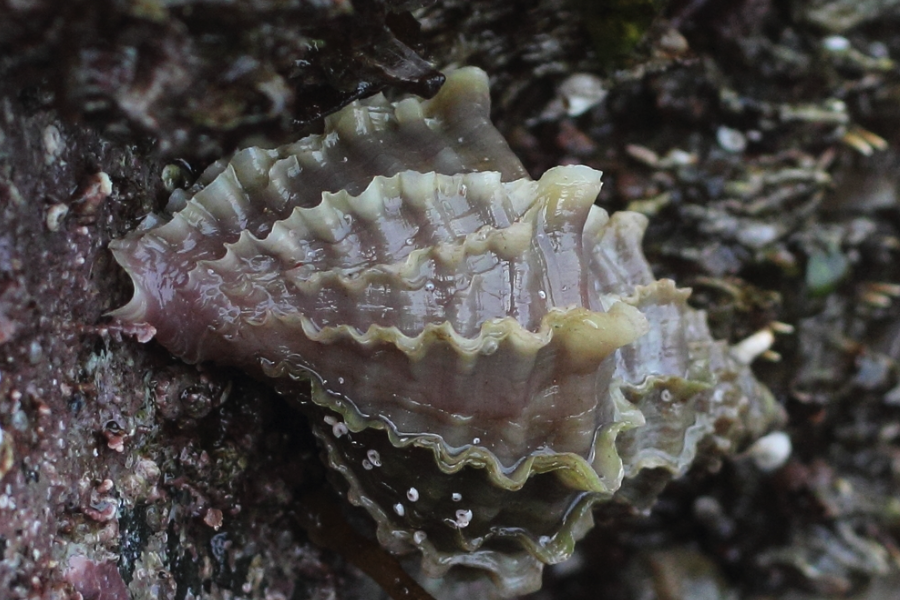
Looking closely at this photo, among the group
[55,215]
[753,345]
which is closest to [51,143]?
[55,215]

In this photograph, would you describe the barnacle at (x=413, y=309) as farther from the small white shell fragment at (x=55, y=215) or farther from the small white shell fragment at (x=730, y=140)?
the small white shell fragment at (x=730, y=140)

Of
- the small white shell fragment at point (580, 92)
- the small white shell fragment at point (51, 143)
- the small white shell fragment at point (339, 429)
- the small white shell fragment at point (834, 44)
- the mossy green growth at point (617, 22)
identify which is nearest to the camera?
the small white shell fragment at point (51, 143)

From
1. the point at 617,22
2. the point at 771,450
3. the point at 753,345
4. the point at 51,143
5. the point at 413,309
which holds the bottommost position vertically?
the point at 771,450

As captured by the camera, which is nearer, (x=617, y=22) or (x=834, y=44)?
(x=617, y=22)

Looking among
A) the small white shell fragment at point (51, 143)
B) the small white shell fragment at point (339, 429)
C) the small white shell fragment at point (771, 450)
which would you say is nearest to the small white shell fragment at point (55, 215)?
the small white shell fragment at point (51, 143)

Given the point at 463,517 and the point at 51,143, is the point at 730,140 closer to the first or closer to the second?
the point at 463,517

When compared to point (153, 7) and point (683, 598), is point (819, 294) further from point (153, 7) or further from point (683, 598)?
point (153, 7)

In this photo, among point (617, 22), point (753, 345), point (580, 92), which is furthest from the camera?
point (753, 345)
